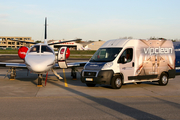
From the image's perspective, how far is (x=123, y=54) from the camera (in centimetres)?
1240

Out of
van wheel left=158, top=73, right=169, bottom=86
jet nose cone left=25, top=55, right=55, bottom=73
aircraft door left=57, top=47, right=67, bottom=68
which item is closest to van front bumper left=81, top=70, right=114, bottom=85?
jet nose cone left=25, top=55, right=55, bottom=73

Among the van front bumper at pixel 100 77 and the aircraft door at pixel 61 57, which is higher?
the aircraft door at pixel 61 57

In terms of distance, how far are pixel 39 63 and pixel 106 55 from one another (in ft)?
11.6

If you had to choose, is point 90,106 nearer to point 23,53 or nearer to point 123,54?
point 123,54

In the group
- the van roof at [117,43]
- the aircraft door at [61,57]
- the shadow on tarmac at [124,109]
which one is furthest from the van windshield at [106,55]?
the shadow on tarmac at [124,109]

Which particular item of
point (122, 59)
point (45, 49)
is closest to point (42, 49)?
point (45, 49)

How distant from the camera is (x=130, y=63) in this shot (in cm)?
1245

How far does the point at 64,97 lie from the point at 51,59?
384 cm

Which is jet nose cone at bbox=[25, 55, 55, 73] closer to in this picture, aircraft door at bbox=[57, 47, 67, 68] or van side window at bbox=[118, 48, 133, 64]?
aircraft door at bbox=[57, 47, 67, 68]

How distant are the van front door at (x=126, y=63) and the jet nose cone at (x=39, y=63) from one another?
379cm

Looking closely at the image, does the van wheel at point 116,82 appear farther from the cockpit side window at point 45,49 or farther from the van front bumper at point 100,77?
the cockpit side window at point 45,49

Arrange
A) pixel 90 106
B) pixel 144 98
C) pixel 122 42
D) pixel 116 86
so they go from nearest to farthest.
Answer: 1. pixel 90 106
2. pixel 144 98
3. pixel 116 86
4. pixel 122 42

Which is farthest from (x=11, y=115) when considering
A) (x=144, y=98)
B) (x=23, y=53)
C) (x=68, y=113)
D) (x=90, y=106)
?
(x=23, y=53)

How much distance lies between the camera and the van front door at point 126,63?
12125 millimetres
